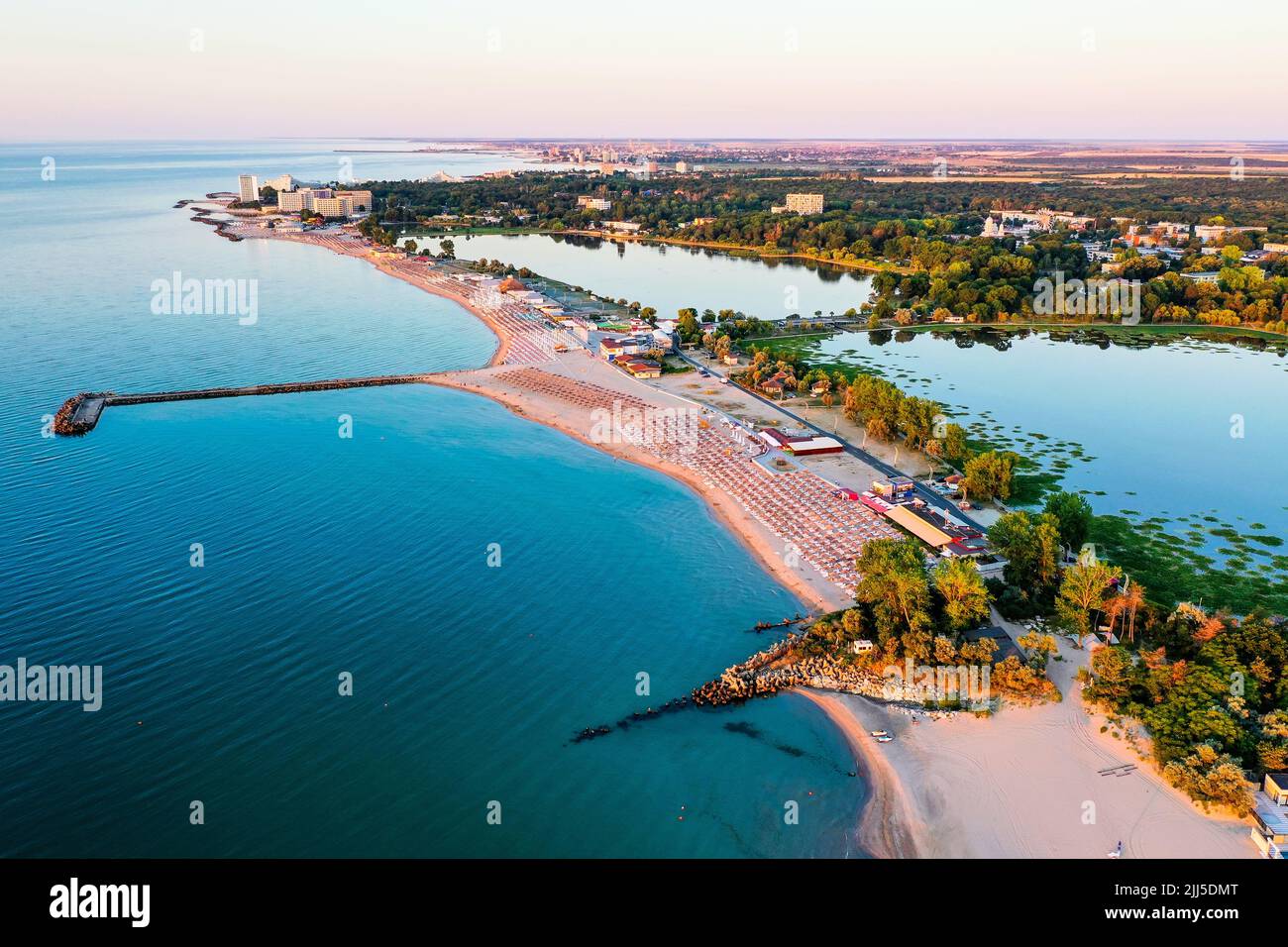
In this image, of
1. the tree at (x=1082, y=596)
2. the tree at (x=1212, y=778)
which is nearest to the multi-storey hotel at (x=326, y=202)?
the tree at (x=1082, y=596)

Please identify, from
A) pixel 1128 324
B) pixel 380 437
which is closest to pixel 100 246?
pixel 380 437

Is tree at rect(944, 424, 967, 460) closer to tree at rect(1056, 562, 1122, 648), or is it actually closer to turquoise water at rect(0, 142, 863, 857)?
turquoise water at rect(0, 142, 863, 857)

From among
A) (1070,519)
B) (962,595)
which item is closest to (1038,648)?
(962,595)

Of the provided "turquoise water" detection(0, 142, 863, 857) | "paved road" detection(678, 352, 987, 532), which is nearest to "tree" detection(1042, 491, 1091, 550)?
"paved road" detection(678, 352, 987, 532)

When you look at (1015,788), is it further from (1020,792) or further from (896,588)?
(896,588)

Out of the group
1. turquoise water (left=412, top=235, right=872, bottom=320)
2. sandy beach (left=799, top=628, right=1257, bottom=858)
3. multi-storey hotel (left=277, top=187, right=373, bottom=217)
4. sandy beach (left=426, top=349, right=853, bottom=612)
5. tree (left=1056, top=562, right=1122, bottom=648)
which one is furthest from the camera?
multi-storey hotel (left=277, top=187, right=373, bottom=217)
